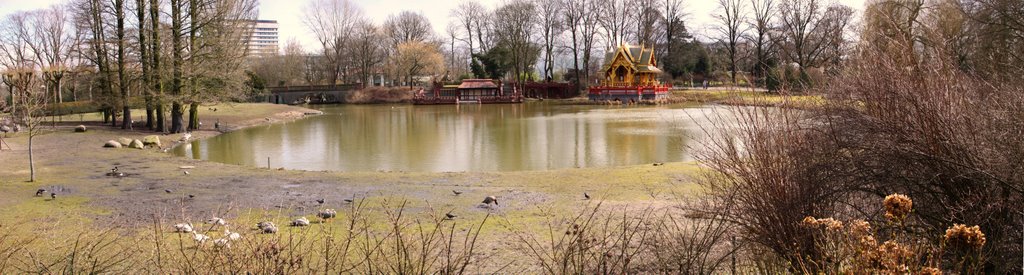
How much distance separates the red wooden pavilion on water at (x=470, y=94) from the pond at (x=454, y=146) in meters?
22.1

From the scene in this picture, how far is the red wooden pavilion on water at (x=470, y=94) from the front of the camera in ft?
167

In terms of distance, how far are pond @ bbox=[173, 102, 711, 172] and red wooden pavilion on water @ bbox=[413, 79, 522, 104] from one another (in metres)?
22.1

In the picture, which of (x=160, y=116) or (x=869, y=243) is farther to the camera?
(x=160, y=116)

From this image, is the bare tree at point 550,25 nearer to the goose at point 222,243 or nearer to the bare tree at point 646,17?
the bare tree at point 646,17

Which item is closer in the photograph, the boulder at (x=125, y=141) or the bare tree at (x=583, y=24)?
the boulder at (x=125, y=141)

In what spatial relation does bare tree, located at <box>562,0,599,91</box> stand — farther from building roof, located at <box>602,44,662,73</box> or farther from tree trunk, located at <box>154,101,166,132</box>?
tree trunk, located at <box>154,101,166,132</box>

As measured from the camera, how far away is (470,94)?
2094 inches

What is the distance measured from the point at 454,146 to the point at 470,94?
34488 mm

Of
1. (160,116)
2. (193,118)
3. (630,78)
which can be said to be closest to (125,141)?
(160,116)

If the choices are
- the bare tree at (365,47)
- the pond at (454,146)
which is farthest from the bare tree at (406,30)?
the pond at (454,146)

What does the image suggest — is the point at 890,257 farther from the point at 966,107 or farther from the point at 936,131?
the point at 966,107

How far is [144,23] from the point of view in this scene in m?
21.3

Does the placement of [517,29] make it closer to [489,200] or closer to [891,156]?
[489,200]

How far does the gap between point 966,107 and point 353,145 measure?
17.2 m
